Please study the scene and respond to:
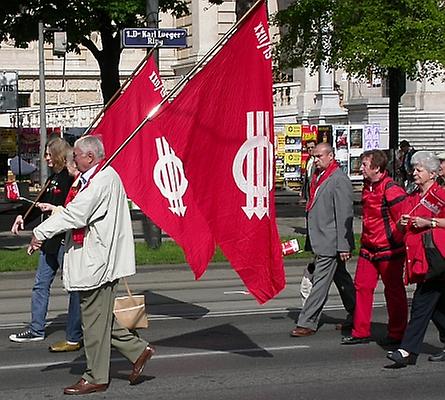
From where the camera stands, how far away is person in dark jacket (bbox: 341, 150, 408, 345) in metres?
10.4

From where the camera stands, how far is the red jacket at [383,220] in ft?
34.1

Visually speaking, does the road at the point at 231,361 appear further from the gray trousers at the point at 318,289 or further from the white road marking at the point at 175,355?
the gray trousers at the point at 318,289

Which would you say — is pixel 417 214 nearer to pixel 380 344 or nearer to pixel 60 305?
pixel 380 344

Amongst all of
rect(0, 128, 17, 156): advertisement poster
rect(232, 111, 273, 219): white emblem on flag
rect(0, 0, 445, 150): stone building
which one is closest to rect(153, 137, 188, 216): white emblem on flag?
rect(232, 111, 273, 219): white emblem on flag

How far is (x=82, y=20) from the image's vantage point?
27.8 meters

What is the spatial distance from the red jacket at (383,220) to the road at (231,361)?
887 millimetres

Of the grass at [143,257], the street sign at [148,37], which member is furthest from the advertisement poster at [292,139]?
the street sign at [148,37]

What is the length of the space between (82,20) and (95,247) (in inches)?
779

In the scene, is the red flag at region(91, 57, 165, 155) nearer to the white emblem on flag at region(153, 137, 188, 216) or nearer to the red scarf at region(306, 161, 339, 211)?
the white emblem on flag at region(153, 137, 188, 216)

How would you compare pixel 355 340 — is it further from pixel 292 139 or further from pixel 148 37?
pixel 292 139

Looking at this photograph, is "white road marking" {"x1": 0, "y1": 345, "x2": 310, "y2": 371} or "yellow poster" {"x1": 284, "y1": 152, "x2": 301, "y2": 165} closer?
"white road marking" {"x1": 0, "y1": 345, "x2": 310, "y2": 371}

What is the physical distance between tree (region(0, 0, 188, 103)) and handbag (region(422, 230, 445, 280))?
1771 centimetres

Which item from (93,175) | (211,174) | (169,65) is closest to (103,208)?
(93,175)

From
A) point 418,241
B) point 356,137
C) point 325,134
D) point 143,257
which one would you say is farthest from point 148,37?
point 356,137
